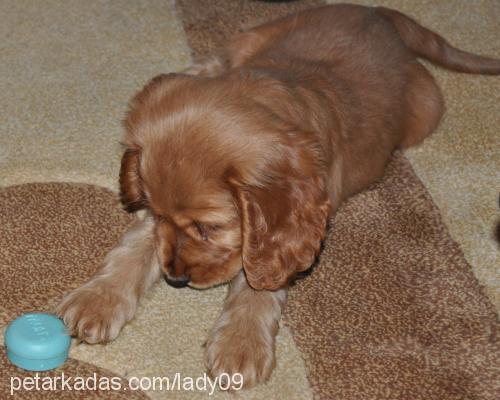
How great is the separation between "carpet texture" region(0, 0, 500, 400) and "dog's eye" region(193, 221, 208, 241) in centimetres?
37

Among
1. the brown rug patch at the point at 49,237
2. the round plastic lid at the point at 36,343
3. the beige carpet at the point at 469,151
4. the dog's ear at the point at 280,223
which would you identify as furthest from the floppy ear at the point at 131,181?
the beige carpet at the point at 469,151

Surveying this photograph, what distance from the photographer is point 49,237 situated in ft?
10.2

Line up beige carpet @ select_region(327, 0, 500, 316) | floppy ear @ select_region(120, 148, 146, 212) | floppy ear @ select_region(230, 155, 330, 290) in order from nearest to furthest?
1. floppy ear @ select_region(230, 155, 330, 290)
2. floppy ear @ select_region(120, 148, 146, 212)
3. beige carpet @ select_region(327, 0, 500, 316)

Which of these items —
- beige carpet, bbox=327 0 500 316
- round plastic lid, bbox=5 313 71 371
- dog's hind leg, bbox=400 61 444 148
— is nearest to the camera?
round plastic lid, bbox=5 313 71 371

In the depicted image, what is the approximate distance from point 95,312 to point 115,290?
124mm

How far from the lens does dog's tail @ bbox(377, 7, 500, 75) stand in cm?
393

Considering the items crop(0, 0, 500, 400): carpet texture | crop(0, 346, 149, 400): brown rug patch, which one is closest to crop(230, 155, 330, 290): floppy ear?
crop(0, 0, 500, 400): carpet texture

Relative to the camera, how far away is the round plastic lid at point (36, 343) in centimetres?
252

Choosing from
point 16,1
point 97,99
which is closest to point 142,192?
point 97,99

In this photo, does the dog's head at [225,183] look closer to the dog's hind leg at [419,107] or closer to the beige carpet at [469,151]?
the beige carpet at [469,151]

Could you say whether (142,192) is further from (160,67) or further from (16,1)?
(16,1)

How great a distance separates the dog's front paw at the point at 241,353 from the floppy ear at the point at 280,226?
0.17 meters

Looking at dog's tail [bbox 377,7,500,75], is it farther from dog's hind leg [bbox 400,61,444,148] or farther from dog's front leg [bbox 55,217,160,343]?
dog's front leg [bbox 55,217,160,343]

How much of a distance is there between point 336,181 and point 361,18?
899 mm
